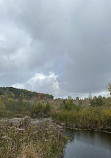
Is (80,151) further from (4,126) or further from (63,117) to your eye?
(63,117)

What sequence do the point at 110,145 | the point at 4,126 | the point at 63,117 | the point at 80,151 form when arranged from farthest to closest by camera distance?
the point at 63,117
the point at 110,145
the point at 80,151
the point at 4,126

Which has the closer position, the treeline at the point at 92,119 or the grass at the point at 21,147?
the grass at the point at 21,147

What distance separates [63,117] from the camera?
18906 millimetres

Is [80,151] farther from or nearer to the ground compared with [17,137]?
nearer to the ground

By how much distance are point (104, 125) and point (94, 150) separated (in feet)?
21.7

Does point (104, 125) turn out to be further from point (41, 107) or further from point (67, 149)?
point (41, 107)

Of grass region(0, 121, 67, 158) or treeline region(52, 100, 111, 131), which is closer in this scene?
grass region(0, 121, 67, 158)

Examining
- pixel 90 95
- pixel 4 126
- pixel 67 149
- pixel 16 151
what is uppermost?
pixel 90 95

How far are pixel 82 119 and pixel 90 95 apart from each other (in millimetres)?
24757

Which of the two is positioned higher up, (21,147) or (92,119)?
(92,119)

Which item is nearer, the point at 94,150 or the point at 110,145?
the point at 94,150

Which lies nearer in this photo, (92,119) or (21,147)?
(21,147)

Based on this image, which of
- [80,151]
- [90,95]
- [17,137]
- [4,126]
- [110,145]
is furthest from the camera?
[90,95]

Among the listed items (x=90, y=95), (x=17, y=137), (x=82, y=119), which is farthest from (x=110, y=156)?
(x=90, y=95)
